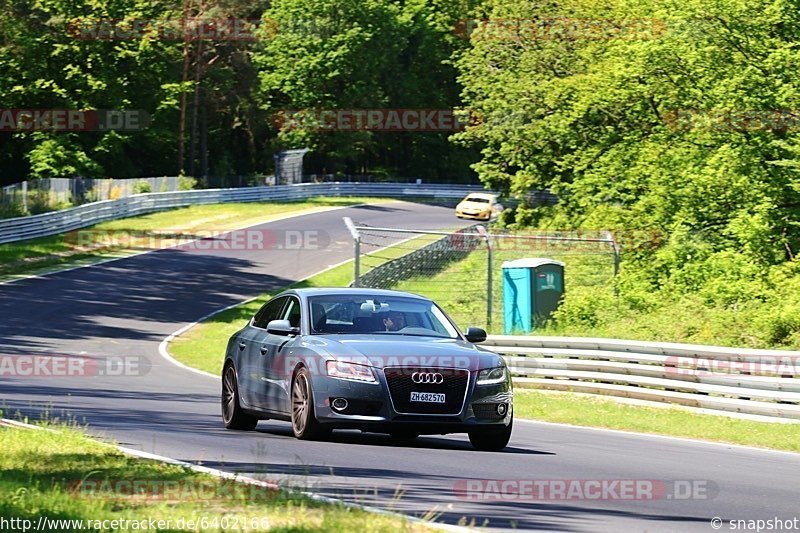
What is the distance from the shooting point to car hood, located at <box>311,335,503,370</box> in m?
12.8

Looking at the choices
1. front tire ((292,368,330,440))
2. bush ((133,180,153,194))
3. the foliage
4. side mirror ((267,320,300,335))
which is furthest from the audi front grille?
bush ((133,180,153,194))

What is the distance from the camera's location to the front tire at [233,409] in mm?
15000

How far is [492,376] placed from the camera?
13.1 metres

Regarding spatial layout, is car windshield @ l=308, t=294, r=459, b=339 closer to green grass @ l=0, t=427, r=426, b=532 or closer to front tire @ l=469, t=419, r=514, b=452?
front tire @ l=469, t=419, r=514, b=452

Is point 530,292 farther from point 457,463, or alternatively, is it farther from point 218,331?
point 457,463

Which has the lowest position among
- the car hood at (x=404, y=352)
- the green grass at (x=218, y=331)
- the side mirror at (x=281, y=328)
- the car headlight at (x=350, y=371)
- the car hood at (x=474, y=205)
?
the green grass at (x=218, y=331)

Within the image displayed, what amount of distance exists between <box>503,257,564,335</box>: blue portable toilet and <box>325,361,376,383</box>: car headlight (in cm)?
1564

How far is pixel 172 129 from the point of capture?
3627 inches

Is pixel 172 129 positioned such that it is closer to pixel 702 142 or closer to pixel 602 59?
pixel 602 59

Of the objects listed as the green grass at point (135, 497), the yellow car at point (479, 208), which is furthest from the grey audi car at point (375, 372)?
the yellow car at point (479, 208)

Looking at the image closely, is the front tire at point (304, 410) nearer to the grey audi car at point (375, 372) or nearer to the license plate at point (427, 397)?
the grey audi car at point (375, 372)

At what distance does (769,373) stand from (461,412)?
7.15m

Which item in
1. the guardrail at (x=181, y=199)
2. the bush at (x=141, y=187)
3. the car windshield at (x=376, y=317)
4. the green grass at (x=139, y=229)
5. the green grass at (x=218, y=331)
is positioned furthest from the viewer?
the bush at (x=141, y=187)

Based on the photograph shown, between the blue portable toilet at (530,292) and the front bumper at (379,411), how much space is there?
50.5 feet
